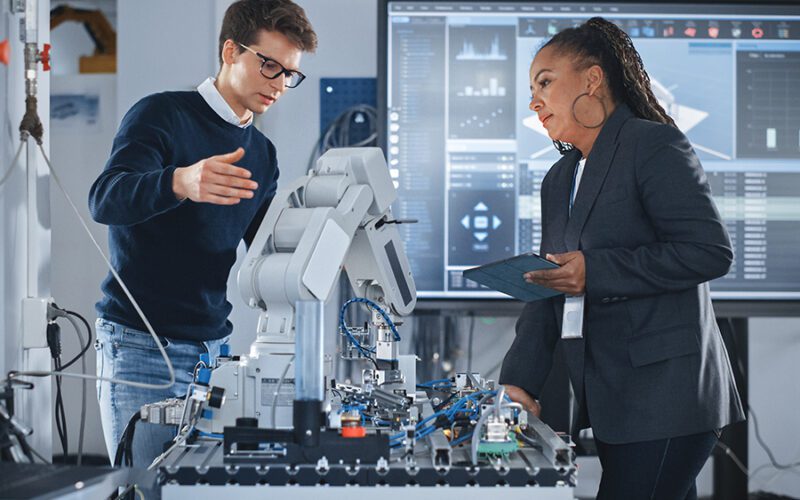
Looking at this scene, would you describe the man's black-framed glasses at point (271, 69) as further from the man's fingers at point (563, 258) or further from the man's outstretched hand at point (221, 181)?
the man's fingers at point (563, 258)

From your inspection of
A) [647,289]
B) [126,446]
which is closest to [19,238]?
[126,446]

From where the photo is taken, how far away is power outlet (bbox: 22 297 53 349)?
5.35 ft

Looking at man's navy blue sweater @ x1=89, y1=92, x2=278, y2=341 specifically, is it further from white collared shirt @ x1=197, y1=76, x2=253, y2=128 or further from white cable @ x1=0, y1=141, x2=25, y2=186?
white cable @ x1=0, y1=141, x2=25, y2=186

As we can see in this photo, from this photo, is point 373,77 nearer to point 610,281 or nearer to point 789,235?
point 789,235

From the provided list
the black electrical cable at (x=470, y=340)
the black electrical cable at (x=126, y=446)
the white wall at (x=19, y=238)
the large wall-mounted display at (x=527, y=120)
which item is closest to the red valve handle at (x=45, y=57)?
the white wall at (x=19, y=238)

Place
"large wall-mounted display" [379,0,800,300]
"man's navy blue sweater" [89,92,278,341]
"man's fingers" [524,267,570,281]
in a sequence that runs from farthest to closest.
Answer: "large wall-mounted display" [379,0,800,300] < "man's navy blue sweater" [89,92,278,341] < "man's fingers" [524,267,570,281]

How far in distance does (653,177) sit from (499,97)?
154 centimetres

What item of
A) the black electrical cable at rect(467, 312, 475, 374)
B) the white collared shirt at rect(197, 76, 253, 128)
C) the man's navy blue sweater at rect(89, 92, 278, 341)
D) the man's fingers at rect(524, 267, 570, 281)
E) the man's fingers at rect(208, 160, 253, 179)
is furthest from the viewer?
the black electrical cable at rect(467, 312, 475, 374)

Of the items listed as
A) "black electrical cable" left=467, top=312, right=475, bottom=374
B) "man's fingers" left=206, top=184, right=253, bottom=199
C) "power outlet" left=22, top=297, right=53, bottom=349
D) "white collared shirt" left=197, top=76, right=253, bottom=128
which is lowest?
"black electrical cable" left=467, top=312, right=475, bottom=374

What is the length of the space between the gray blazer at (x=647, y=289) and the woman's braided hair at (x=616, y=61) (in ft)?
0.24

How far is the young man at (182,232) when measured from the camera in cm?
187

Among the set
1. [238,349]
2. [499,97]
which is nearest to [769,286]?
[499,97]

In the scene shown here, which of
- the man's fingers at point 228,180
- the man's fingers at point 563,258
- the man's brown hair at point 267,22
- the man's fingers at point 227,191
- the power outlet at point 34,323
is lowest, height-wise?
the power outlet at point 34,323

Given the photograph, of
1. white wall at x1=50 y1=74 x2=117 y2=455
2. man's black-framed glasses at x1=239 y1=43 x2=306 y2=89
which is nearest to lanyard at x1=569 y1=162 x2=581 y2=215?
A: man's black-framed glasses at x1=239 y1=43 x2=306 y2=89
